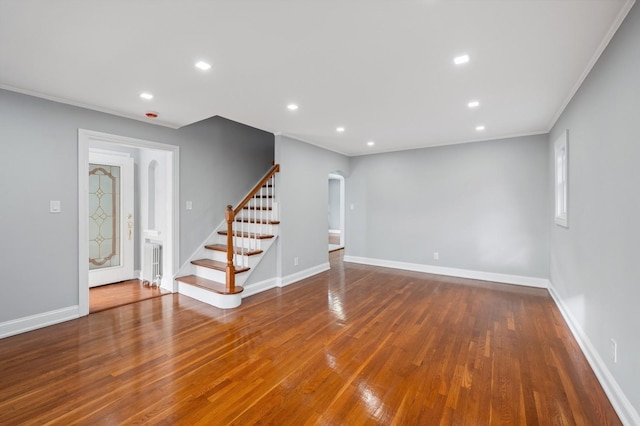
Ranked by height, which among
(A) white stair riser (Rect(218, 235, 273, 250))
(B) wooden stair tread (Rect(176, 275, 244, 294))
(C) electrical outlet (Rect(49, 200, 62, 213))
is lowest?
(B) wooden stair tread (Rect(176, 275, 244, 294))

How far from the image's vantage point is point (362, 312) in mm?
3518

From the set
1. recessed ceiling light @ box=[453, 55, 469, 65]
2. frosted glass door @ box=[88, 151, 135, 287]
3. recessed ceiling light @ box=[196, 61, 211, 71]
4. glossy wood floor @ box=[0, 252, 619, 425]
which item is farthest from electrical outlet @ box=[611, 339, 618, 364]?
frosted glass door @ box=[88, 151, 135, 287]

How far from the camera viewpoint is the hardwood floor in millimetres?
3723

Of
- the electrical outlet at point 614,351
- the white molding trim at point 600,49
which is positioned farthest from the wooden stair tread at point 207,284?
the white molding trim at point 600,49

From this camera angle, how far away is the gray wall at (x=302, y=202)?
4660 mm

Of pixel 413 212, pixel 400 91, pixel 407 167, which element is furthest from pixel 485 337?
pixel 407 167

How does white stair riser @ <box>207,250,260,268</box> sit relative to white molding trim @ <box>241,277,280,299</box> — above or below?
above

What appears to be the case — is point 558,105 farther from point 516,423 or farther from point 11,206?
point 11,206

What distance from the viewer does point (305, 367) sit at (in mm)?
2312

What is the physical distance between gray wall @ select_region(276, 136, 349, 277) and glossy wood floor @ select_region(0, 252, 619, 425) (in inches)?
50.4

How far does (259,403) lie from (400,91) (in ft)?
9.71

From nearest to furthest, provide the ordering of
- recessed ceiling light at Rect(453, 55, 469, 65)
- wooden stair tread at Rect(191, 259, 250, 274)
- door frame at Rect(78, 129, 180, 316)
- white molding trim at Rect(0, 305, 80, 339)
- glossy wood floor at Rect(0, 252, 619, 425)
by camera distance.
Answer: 1. glossy wood floor at Rect(0, 252, 619, 425)
2. recessed ceiling light at Rect(453, 55, 469, 65)
3. white molding trim at Rect(0, 305, 80, 339)
4. door frame at Rect(78, 129, 180, 316)
5. wooden stair tread at Rect(191, 259, 250, 274)

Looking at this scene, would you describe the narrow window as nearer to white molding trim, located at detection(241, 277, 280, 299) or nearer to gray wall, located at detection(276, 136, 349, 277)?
gray wall, located at detection(276, 136, 349, 277)

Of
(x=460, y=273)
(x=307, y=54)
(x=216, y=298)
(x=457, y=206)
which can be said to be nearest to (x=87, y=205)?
(x=216, y=298)
